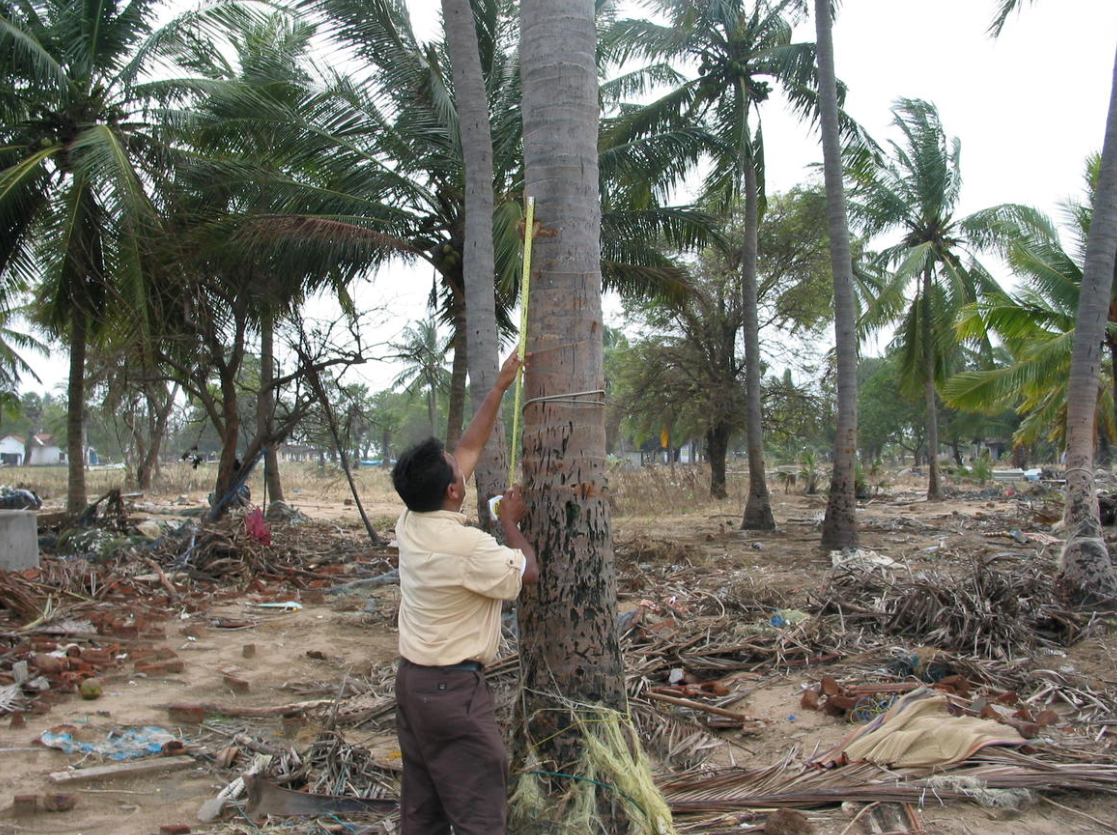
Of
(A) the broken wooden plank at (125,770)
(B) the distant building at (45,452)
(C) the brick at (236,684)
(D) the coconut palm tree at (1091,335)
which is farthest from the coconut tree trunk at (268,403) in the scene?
(B) the distant building at (45,452)

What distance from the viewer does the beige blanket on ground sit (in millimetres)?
3898

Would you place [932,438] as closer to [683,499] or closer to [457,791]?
[683,499]

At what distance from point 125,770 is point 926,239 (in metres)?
21.2

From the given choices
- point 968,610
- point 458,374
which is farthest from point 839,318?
point 968,610

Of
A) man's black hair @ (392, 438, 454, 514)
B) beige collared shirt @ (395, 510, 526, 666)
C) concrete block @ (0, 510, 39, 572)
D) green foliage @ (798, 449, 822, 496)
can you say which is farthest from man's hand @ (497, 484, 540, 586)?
green foliage @ (798, 449, 822, 496)

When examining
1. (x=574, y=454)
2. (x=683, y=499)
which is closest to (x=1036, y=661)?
(x=574, y=454)

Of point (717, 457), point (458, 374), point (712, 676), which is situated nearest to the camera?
point (712, 676)

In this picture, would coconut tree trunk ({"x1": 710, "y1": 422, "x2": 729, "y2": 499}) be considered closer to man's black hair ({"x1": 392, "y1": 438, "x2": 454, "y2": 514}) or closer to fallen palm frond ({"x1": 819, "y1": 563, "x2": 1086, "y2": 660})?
fallen palm frond ({"x1": 819, "y1": 563, "x2": 1086, "y2": 660})

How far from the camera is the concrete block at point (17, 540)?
8922 millimetres

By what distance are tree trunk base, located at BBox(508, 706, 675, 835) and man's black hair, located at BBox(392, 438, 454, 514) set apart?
3.29ft

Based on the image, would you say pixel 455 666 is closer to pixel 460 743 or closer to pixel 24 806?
pixel 460 743

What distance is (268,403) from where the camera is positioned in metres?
14.2

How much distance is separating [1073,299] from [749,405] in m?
6.52

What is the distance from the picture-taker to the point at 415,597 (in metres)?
2.88
